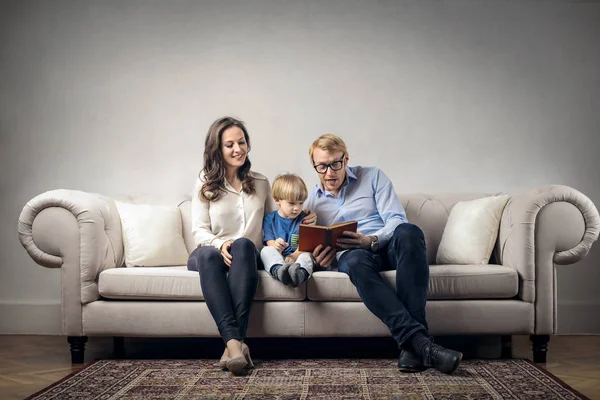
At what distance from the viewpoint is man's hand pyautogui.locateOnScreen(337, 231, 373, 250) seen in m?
2.78

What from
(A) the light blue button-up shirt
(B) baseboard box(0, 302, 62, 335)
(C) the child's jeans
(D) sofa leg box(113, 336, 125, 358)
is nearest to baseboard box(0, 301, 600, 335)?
(B) baseboard box(0, 302, 62, 335)

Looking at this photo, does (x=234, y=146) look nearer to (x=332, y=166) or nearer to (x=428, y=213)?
(x=332, y=166)

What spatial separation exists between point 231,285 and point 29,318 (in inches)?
73.6

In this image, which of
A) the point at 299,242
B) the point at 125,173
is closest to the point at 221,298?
the point at 299,242

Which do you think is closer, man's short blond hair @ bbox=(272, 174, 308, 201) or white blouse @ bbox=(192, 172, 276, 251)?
man's short blond hair @ bbox=(272, 174, 308, 201)

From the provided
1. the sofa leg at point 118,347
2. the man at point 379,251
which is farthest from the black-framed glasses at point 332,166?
the sofa leg at point 118,347

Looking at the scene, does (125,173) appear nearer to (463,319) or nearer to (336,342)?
(336,342)

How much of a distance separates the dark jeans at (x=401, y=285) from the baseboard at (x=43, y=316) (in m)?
1.68

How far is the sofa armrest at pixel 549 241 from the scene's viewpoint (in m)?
2.86

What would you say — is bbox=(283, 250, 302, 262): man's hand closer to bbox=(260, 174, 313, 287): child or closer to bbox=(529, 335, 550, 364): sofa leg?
bbox=(260, 174, 313, 287): child

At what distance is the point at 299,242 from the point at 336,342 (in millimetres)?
873

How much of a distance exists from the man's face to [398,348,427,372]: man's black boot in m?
1.00

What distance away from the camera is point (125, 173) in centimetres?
392

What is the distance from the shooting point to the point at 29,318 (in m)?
3.87
